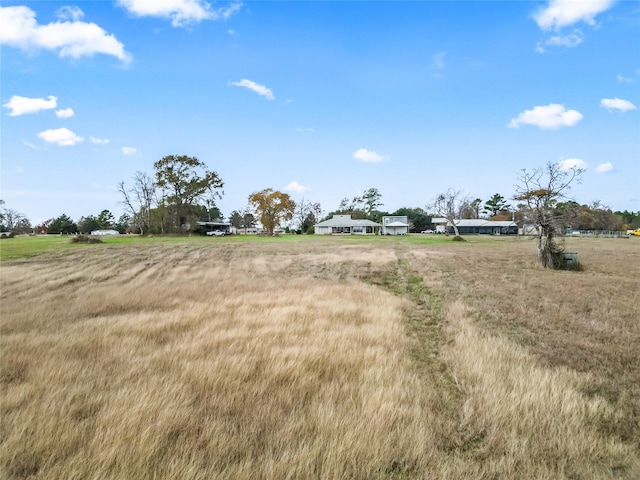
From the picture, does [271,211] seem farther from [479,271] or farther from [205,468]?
[205,468]

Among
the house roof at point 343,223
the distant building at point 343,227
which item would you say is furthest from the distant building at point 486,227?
the house roof at point 343,223

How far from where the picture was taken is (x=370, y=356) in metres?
4.98

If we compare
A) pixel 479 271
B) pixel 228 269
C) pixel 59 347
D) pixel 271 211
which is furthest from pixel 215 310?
pixel 271 211

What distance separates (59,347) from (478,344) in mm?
6357

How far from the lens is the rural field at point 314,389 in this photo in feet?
9.02

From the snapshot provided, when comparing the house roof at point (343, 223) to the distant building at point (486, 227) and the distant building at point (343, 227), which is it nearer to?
the distant building at point (343, 227)

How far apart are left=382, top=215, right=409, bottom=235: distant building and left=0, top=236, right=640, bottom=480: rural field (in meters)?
70.6

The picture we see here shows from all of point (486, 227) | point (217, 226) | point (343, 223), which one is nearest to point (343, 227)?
point (343, 223)

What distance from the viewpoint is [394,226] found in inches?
3091

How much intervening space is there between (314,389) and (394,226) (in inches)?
3022

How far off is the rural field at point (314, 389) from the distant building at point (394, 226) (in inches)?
2779

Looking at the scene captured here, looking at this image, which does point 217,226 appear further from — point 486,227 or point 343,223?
point 486,227

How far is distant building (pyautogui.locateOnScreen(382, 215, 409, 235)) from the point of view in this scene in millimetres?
78375

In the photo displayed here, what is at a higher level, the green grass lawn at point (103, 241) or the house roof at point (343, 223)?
the house roof at point (343, 223)
